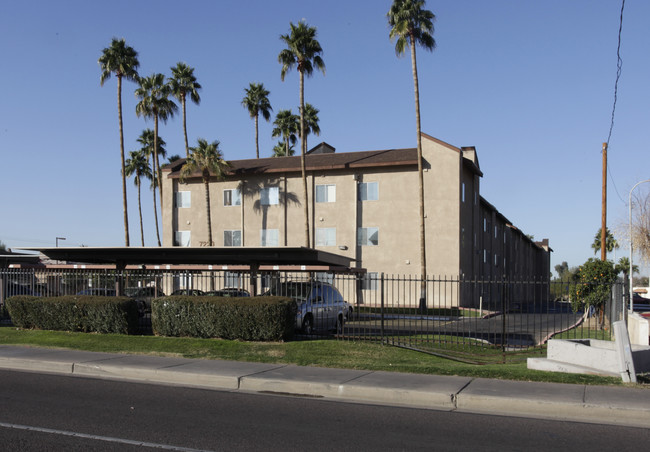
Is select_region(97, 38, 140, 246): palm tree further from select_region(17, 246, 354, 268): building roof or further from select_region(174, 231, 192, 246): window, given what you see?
select_region(17, 246, 354, 268): building roof

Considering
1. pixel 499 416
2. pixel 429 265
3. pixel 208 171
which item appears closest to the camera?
pixel 499 416

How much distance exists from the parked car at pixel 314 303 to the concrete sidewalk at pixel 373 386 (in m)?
4.80

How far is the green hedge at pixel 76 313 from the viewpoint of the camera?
1727 centimetres

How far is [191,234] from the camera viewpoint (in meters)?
45.7

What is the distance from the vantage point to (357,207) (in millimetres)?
40906

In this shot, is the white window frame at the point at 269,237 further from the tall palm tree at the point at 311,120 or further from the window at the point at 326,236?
the tall palm tree at the point at 311,120

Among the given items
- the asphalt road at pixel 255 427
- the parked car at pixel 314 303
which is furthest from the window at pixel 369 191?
the asphalt road at pixel 255 427

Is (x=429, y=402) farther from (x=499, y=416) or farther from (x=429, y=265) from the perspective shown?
(x=429, y=265)

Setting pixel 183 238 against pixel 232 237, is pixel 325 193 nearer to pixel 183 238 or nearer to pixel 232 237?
pixel 232 237

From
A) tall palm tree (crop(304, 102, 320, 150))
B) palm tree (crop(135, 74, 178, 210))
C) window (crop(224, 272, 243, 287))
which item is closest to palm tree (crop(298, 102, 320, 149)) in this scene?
tall palm tree (crop(304, 102, 320, 150))

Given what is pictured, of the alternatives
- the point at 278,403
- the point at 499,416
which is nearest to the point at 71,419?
the point at 278,403

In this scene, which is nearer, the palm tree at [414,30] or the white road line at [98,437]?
the white road line at [98,437]

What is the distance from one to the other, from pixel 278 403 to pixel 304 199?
3226cm

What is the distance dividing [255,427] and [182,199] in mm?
40052
